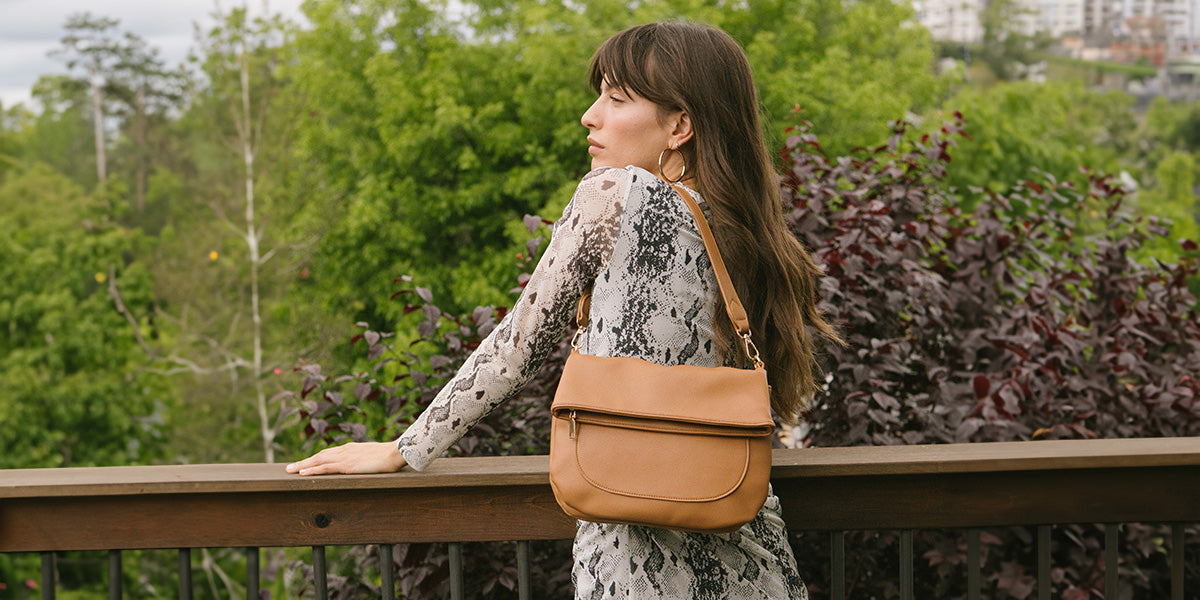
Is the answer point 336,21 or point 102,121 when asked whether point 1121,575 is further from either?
point 102,121

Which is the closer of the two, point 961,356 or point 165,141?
point 961,356

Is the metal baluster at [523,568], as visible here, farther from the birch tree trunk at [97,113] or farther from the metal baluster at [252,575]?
the birch tree trunk at [97,113]

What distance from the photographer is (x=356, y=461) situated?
5.50 ft

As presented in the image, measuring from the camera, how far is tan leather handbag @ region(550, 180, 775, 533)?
1369 mm

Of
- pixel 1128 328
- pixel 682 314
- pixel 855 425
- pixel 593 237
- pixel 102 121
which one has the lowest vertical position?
pixel 855 425

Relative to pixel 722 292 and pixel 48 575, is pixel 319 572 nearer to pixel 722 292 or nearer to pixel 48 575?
pixel 48 575

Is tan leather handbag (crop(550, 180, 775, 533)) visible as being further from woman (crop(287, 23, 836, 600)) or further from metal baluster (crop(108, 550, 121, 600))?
metal baluster (crop(108, 550, 121, 600))

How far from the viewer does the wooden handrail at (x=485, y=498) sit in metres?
1.70

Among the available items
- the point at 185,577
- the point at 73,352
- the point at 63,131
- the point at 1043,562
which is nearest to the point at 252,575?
the point at 185,577

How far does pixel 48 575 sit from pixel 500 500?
82 centimetres

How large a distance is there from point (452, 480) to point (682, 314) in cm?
51

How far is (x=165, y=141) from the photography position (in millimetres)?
34250

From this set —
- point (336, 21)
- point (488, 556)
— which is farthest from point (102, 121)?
point (488, 556)

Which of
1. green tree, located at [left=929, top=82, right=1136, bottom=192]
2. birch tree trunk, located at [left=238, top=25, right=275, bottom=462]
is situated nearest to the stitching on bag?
green tree, located at [left=929, top=82, right=1136, bottom=192]
